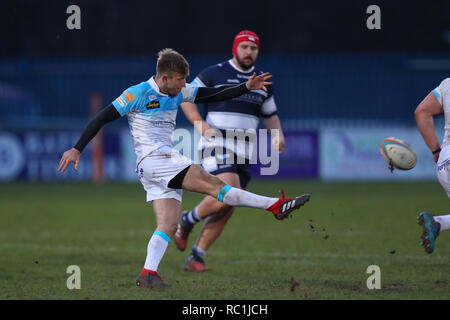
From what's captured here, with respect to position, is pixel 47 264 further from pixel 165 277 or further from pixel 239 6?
pixel 239 6

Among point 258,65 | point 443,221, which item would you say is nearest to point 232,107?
point 443,221

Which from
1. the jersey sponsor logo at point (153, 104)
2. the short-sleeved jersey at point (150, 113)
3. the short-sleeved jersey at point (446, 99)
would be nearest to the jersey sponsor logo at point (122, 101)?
the short-sleeved jersey at point (150, 113)

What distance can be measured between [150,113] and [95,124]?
1.76 feet

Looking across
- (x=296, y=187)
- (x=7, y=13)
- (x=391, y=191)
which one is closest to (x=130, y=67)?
(x=7, y=13)

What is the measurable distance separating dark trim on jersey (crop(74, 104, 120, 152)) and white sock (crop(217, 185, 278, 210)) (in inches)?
45.5

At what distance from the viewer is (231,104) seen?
815 cm

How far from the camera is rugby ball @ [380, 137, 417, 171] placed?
6.80 metres

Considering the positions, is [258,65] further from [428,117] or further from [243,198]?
[243,198]

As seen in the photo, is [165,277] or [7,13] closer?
[165,277]

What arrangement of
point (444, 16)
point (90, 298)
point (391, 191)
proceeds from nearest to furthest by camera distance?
point (90, 298) < point (391, 191) < point (444, 16)

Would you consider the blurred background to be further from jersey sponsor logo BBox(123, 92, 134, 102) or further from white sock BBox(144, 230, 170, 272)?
jersey sponsor logo BBox(123, 92, 134, 102)

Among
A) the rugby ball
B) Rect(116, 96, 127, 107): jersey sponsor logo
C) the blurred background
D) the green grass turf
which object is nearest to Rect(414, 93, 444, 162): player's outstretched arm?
the rugby ball

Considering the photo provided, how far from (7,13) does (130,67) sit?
5.95 meters

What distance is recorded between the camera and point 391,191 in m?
17.6
